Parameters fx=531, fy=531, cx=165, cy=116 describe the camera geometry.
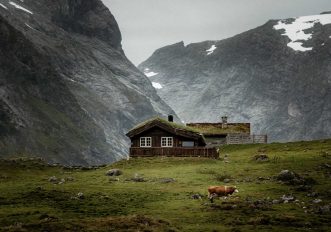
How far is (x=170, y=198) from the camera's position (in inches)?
1766

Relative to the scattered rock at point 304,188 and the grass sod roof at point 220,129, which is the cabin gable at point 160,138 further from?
the grass sod roof at point 220,129

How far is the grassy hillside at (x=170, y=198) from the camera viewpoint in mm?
34000

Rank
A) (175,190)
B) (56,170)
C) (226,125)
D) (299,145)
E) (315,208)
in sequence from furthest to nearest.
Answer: (226,125) < (299,145) < (56,170) < (175,190) < (315,208)

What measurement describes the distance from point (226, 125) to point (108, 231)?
321ft

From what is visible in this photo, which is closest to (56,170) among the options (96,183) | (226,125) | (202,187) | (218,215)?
(96,183)

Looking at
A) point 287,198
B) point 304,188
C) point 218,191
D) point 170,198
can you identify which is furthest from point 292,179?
point 170,198

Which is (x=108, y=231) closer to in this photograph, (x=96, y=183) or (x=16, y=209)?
(x=16, y=209)

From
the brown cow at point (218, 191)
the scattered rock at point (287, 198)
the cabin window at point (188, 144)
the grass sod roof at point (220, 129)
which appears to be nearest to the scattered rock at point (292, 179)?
the scattered rock at point (287, 198)

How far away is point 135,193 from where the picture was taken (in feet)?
153

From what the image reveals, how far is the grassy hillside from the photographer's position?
34000 mm

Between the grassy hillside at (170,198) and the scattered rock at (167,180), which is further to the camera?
the scattered rock at (167,180)

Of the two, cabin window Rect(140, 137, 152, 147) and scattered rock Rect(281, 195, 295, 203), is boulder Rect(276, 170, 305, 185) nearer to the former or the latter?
scattered rock Rect(281, 195, 295, 203)

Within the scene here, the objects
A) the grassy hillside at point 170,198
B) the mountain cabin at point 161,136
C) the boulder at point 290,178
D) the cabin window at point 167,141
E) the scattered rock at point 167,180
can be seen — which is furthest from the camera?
the cabin window at point 167,141

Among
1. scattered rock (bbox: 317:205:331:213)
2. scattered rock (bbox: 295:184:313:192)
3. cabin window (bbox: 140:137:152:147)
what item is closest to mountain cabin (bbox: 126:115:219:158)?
cabin window (bbox: 140:137:152:147)
